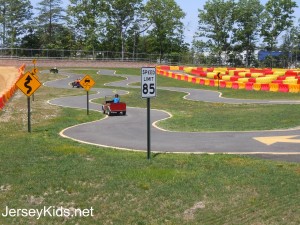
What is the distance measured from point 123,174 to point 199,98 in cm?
2751

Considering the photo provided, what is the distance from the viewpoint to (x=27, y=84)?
65.3 ft

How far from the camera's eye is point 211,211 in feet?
30.6

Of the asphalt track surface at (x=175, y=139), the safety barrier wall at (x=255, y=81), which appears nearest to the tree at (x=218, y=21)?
the safety barrier wall at (x=255, y=81)

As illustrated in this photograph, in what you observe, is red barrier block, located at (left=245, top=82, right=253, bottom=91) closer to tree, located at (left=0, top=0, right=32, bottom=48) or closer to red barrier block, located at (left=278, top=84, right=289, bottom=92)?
red barrier block, located at (left=278, top=84, right=289, bottom=92)

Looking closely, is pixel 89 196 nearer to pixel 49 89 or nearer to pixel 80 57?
pixel 49 89

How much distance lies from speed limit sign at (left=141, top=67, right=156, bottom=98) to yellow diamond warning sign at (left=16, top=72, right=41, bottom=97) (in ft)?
26.6

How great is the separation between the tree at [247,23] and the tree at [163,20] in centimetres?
1288

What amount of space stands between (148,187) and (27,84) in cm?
1106

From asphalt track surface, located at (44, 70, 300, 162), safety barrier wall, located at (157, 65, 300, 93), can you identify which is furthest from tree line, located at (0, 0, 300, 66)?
asphalt track surface, located at (44, 70, 300, 162)

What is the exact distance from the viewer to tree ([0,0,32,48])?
102 metres

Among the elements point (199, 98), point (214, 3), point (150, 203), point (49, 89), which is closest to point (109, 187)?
point (150, 203)

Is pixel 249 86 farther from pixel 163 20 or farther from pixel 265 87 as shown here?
pixel 163 20

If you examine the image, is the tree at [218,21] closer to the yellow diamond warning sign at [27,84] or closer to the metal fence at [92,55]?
the metal fence at [92,55]

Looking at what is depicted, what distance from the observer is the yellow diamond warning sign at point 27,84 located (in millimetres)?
19828
